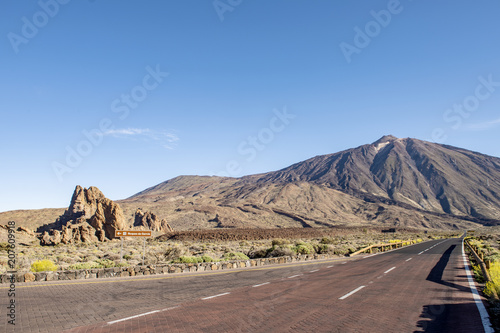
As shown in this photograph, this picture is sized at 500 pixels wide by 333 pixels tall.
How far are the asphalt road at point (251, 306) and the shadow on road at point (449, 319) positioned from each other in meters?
0.02

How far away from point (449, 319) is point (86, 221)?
51507mm

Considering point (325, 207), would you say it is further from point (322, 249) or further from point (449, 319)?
point (449, 319)

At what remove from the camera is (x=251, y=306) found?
952cm

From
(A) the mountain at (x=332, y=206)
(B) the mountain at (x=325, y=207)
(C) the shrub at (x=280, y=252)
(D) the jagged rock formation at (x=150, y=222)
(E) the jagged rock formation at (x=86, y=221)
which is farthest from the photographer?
(A) the mountain at (x=332, y=206)

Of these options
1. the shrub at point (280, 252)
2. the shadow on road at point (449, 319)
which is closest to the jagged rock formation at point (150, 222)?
the shrub at point (280, 252)

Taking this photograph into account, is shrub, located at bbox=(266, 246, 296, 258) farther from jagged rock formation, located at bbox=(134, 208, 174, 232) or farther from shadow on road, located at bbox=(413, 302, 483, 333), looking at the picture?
jagged rock formation, located at bbox=(134, 208, 174, 232)

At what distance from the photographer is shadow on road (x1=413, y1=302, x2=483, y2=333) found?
7426 millimetres

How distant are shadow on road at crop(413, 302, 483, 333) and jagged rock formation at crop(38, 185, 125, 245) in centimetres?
4249

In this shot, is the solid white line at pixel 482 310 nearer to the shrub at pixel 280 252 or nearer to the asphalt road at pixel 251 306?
the asphalt road at pixel 251 306

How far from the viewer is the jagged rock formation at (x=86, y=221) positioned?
42531 millimetres

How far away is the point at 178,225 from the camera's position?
96.7 metres

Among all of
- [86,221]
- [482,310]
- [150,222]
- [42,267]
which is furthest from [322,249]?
[150,222]

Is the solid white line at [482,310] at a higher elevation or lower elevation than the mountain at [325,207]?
lower

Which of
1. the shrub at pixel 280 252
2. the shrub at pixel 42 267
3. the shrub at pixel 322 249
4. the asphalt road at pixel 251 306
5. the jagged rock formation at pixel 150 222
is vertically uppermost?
the jagged rock formation at pixel 150 222
